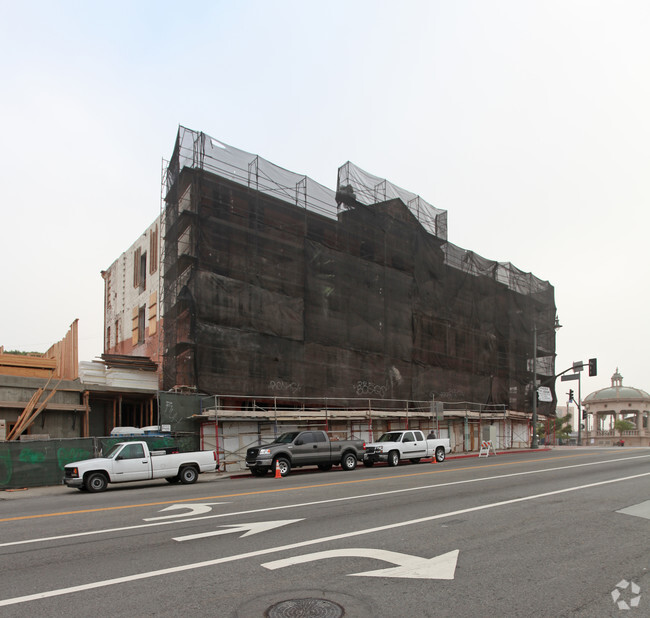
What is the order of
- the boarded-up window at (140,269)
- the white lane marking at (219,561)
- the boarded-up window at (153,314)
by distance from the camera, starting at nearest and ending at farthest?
1. the white lane marking at (219,561)
2. the boarded-up window at (153,314)
3. the boarded-up window at (140,269)

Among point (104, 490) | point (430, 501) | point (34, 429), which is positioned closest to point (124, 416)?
point (34, 429)

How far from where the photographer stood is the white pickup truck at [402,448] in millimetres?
23406

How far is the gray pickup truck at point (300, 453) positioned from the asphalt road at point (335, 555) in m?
7.28

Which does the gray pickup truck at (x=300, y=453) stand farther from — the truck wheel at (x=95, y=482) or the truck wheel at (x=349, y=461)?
the truck wheel at (x=95, y=482)

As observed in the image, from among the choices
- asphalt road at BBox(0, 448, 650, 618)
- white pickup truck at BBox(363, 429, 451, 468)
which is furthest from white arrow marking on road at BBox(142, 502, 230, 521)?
white pickup truck at BBox(363, 429, 451, 468)

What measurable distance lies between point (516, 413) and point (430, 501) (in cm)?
Result: 3406

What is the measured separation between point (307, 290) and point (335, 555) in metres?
21.9

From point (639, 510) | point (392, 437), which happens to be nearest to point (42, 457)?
point (392, 437)

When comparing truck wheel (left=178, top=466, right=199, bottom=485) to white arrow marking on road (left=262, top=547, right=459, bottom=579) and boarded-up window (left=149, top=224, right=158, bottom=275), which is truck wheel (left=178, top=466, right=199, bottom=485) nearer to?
white arrow marking on road (left=262, top=547, right=459, bottom=579)

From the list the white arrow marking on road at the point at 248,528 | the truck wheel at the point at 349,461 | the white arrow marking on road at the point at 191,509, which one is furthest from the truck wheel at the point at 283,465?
the white arrow marking on road at the point at 248,528

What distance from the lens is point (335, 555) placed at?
6.93 meters

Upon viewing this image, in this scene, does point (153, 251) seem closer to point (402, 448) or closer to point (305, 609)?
point (402, 448)

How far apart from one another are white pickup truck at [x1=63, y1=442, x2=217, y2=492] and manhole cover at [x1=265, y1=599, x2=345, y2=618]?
13298 mm

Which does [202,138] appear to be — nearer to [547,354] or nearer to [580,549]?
[580,549]
